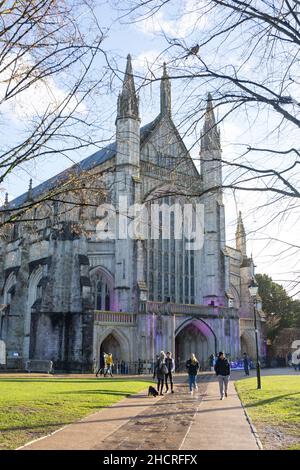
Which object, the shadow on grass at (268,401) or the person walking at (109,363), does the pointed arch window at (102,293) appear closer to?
the person walking at (109,363)

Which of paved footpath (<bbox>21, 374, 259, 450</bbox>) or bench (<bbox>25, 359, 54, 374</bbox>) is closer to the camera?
paved footpath (<bbox>21, 374, 259, 450</bbox>)

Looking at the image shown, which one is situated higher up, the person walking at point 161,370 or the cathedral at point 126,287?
the cathedral at point 126,287

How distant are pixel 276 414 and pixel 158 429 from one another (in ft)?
12.1

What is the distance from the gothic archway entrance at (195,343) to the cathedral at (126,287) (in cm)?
8

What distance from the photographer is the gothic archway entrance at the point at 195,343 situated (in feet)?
127

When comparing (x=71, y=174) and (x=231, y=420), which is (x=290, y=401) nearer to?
(x=231, y=420)

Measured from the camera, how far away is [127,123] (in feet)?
120

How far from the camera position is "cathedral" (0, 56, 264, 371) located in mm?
33000

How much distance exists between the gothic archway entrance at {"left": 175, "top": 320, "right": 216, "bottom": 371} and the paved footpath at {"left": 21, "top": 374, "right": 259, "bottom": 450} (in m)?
24.8

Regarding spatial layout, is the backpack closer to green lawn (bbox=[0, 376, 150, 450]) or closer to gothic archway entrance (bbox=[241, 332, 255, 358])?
green lawn (bbox=[0, 376, 150, 450])

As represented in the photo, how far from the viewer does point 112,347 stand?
3609 centimetres

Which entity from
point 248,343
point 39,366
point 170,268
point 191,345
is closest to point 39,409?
point 39,366

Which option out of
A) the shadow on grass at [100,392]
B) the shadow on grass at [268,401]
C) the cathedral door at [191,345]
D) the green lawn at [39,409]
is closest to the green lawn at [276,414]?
the shadow on grass at [268,401]

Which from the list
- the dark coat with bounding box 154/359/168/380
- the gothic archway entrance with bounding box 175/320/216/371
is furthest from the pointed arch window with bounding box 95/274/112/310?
the dark coat with bounding box 154/359/168/380
